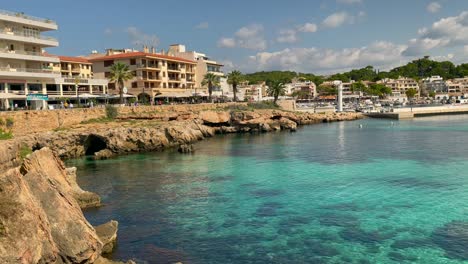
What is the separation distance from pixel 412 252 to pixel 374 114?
118184 mm

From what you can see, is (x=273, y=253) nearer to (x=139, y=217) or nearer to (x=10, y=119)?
Result: (x=139, y=217)

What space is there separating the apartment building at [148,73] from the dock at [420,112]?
63.9 metres

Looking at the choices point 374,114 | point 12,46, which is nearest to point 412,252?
point 12,46

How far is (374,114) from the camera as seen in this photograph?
131 metres

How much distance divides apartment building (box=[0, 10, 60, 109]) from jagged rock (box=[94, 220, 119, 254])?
43309 millimetres

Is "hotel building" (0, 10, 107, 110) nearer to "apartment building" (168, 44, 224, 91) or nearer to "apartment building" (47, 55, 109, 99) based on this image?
"apartment building" (47, 55, 109, 99)

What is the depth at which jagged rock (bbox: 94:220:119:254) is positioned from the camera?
2102 centimetres

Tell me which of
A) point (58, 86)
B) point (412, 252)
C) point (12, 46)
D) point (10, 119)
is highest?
point (12, 46)

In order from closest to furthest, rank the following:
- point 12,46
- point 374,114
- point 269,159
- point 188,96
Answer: point 269,159, point 12,46, point 188,96, point 374,114

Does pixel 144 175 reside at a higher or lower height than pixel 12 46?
lower

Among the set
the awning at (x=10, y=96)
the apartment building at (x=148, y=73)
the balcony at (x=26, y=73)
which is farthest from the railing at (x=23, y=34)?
the apartment building at (x=148, y=73)

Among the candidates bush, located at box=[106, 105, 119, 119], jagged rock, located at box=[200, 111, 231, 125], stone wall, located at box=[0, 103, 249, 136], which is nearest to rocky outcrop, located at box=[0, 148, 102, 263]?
stone wall, located at box=[0, 103, 249, 136]

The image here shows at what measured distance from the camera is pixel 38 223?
14.6 metres

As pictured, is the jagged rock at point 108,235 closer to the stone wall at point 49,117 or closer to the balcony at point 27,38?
the stone wall at point 49,117
